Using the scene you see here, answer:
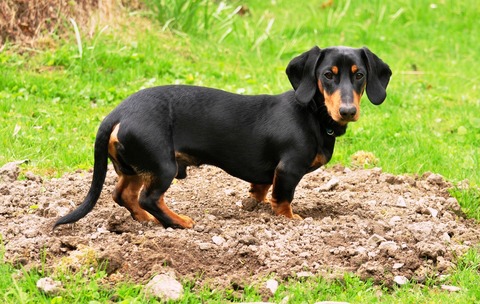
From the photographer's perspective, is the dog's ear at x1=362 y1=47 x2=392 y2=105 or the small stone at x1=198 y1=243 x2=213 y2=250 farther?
the dog's ear at x1=362 y1=47 x2=392 y2=105

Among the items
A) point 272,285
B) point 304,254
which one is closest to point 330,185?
point 304,254

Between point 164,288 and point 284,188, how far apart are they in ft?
4.45

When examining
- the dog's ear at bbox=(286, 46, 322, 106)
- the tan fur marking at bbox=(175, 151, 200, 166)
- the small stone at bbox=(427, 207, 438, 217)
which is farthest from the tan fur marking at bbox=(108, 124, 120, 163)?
the small stone at bbox=(427, 207, 438, 217)

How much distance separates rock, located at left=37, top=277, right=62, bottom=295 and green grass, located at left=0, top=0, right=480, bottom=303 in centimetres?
4

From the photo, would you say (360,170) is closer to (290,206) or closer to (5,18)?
(290,206)

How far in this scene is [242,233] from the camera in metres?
5.13

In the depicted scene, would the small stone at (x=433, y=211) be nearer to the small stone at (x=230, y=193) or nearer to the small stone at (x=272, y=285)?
the small stone at (x=230, y=193)

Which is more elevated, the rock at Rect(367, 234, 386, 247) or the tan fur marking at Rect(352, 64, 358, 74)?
the tan fur marking at Rect(352, 64, 358, 74)

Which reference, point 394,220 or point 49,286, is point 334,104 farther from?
point 49,286

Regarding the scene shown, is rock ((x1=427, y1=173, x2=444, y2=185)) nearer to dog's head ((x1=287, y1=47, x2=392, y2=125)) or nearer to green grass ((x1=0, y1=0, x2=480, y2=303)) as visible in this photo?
green grass ((x1=0, y1=0, x2=480, y2=303))

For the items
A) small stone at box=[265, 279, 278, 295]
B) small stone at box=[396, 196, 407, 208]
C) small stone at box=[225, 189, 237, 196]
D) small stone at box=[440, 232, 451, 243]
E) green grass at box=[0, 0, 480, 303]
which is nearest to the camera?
Answer: small stone at box=[265, 279, 278, 295]

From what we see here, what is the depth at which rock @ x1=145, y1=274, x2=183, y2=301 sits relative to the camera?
434cm

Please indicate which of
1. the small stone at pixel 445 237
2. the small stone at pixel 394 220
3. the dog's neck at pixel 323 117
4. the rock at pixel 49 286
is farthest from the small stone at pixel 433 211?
the rock at pixel 49 286

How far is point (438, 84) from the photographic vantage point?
402 inches
